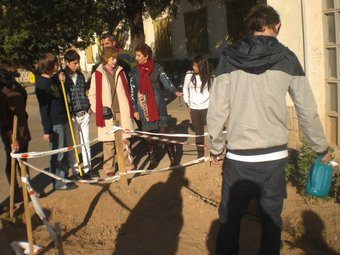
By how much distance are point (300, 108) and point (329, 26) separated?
307cm

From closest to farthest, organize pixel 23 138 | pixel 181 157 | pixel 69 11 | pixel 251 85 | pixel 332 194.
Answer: pixel 251 85 → pixel 332 194 → pixel 23 138 → pixel 181 157 → pixel 69 11

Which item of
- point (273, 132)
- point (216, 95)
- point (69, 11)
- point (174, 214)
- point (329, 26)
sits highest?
point (69, 11)

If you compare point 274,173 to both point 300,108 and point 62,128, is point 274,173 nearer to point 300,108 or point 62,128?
point 300,108

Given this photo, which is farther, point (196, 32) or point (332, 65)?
point (196, 32)

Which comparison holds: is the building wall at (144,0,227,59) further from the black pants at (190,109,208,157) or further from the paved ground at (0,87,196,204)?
the black pants at (190,109,208,157)

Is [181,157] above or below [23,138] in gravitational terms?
below

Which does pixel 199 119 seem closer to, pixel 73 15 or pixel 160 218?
pixel 160 218

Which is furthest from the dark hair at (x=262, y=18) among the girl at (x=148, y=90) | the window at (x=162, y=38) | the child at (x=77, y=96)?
the window at (x=162, y=38)

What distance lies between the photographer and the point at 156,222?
5.46m

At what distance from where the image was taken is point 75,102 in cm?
660

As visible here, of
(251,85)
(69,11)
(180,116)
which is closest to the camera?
(251,85)

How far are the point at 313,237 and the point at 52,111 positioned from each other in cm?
349

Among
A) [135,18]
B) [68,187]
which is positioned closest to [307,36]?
[68,187]

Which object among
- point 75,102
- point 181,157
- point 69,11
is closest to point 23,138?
point 75,102
